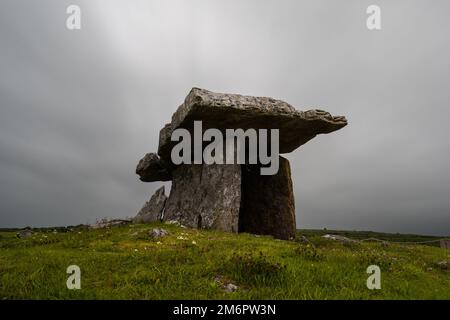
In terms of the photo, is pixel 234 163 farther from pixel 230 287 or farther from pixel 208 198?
pixel 230 287

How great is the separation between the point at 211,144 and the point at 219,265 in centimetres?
1475

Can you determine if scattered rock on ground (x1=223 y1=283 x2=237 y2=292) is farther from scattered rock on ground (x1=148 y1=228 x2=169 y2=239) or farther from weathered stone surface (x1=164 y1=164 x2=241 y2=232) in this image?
weathered stone surface (x1=164 y1=164 x2=241 y2=232)

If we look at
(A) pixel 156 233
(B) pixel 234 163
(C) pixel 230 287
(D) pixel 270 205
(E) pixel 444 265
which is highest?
(B) pixel 234 163

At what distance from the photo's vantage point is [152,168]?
28219 millimetres

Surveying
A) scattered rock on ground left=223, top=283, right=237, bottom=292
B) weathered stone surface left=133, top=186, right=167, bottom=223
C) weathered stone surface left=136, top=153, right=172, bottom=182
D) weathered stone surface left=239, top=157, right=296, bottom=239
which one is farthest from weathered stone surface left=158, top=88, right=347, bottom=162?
scattered rock on ground left=223, top=283, right=237, bottom=292

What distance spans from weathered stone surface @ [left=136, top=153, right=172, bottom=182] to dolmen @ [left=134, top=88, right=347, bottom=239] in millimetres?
1956

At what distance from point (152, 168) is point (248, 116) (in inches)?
461

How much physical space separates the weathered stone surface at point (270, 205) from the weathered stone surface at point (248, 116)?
305 cm

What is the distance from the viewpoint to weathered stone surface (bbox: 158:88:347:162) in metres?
18.3

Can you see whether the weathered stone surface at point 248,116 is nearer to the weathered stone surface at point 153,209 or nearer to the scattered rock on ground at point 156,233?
the weathered stone surface at point 153,209

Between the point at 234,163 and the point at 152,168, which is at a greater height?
the point at 152,168

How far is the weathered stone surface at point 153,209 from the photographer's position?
26.2 meters

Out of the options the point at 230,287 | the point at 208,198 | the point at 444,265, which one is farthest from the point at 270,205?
the point at 230,287

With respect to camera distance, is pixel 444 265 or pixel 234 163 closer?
pixel 444 265
